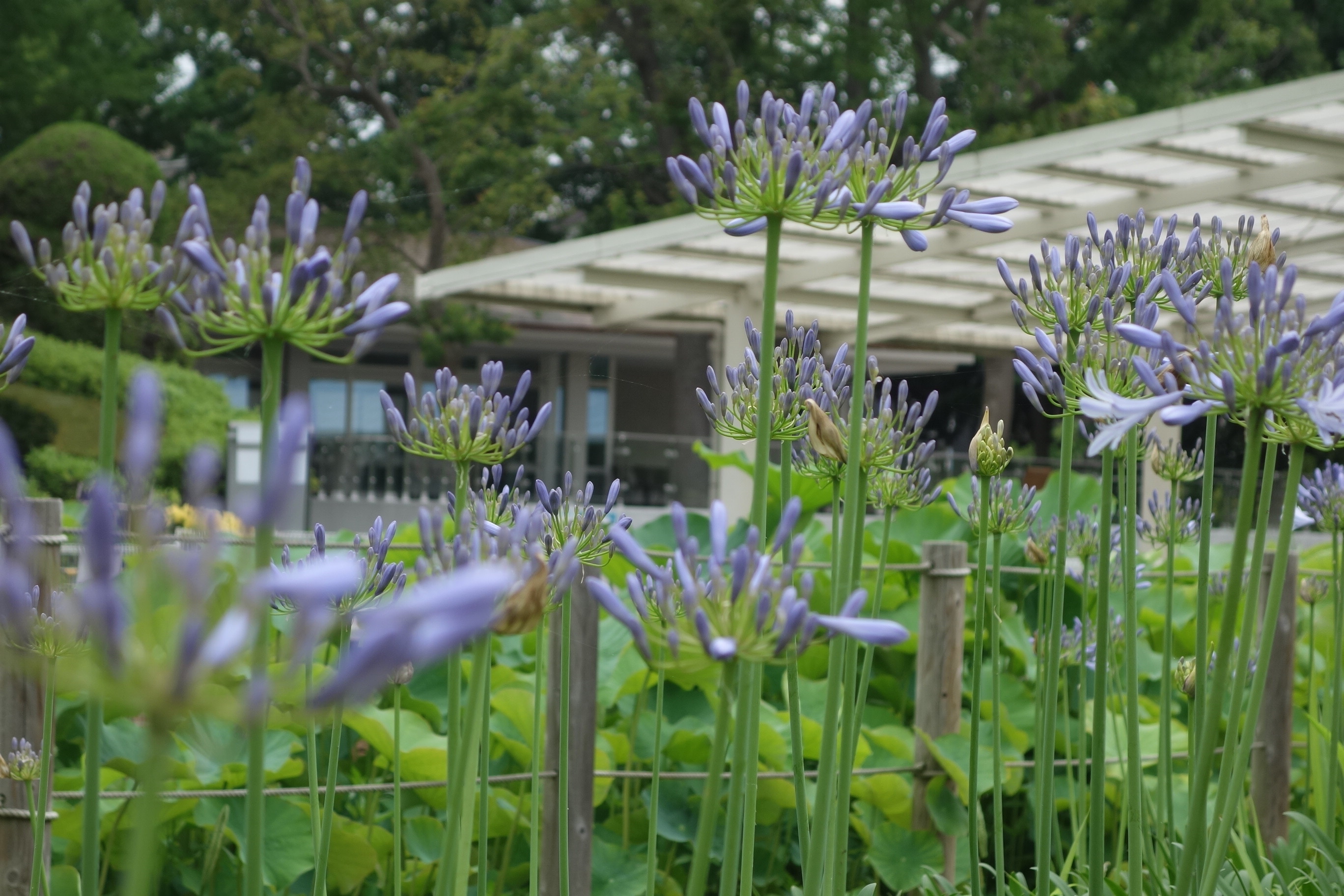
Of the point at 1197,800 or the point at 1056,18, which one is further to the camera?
the point at 1056,18

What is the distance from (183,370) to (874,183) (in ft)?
41.3

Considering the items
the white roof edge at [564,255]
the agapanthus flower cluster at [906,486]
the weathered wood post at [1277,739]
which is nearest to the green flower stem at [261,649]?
the agapanthus flower cluster at [906,486]

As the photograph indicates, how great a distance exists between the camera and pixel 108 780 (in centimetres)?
345

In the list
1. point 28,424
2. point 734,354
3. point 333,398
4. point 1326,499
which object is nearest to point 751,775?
point 1326,499

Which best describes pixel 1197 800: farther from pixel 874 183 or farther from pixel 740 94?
pixel 740 94

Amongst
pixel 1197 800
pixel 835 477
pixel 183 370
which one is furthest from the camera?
pixel 183 370

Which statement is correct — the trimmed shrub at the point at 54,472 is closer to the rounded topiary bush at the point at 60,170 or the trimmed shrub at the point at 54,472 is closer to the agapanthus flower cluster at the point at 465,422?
the rounded topiary bush at the point at 60,170

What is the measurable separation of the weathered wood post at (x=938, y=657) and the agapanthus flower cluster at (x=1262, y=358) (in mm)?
2758

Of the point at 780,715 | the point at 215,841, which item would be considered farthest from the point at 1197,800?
the point at 780,715

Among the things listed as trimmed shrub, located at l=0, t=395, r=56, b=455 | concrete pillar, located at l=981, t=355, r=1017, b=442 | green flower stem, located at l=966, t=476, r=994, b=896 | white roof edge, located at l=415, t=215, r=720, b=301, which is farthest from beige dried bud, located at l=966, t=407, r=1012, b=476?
concrete pillar, located at l=981, t=355, r=1017, b=442

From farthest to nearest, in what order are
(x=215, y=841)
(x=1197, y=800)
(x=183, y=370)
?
Result: 1. (x=183, y=370)
2. (x=215, y=841)
3. (x=1197, y=800)

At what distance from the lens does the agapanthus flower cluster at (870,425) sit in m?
1.46

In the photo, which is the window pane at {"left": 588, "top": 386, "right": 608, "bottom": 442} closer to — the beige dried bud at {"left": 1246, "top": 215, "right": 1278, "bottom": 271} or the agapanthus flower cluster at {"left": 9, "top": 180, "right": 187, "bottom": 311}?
the beige dried bud at {"left": 1246, "top": 215, "right": 1278, "bottom": 271}

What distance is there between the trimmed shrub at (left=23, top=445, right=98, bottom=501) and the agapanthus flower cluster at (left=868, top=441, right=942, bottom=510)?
33.1 feet
